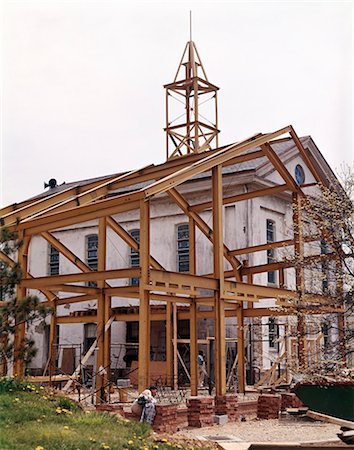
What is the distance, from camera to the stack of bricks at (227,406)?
58.4ft

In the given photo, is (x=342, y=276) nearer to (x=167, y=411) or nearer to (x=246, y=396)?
(x=167, y=411)

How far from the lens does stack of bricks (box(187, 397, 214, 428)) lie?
16875 millimetres

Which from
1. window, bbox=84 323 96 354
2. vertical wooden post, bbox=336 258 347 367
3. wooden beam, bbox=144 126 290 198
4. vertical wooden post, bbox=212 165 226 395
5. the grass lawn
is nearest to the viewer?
the grass lawn

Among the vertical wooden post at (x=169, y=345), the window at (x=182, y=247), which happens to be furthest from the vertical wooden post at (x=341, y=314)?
the window at (x=182, y=247)

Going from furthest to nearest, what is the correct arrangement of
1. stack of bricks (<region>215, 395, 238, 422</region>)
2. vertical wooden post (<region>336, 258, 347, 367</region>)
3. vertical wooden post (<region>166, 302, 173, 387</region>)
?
vertical wooden post (<region>166, 302, 173, 387</region>) → stack of bricks (<region>215, 395, 238, 422</region>) → vertical wooden post (<region>336, 258, 347, 367</region>)

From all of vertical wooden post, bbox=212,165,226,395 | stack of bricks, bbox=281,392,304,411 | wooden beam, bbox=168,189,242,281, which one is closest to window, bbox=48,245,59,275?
wooden beam, bbox=168,189,242,281

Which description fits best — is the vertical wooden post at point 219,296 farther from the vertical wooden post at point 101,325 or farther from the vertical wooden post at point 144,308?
the vertical wooden post at point 101,325

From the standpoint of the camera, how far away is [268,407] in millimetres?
18984

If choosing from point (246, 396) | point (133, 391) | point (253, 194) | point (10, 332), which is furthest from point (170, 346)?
point (10, 332)

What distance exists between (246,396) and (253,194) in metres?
6.81

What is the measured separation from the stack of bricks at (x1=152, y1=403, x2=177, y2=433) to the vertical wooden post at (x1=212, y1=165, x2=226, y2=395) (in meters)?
2.91

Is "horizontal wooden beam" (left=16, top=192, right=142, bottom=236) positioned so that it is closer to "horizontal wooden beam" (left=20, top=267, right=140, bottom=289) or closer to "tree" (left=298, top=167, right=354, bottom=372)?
"horizontal wooden beam" (left=20, top=267, right=140, bottom=289)

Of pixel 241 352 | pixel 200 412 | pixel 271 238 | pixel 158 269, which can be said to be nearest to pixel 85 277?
pixel 158 269

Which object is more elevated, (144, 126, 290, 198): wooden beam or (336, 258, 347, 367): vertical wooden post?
(144, 126, 290, 198): wooden beam
